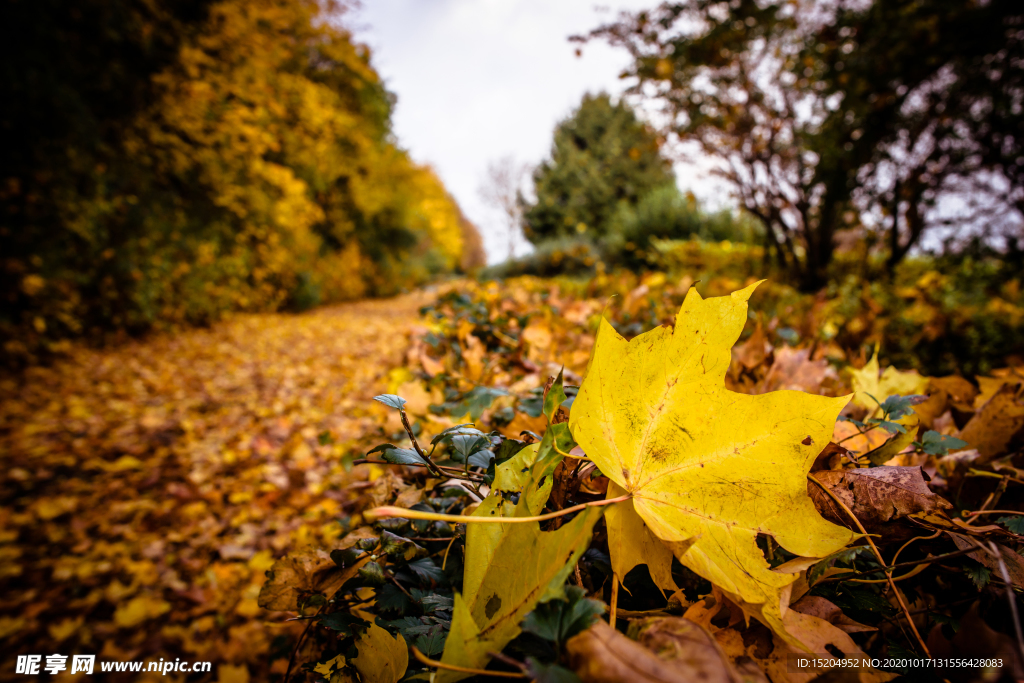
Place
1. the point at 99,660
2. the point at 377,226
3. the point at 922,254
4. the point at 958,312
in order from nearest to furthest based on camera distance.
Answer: the point at 99,660 < the point at 958,312 < the point at 922,254 < the point at 377,226

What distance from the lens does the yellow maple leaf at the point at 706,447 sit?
1.18ft

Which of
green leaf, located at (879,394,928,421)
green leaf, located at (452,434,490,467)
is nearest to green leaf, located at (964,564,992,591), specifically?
green leaf, located at (879,394,928,421)

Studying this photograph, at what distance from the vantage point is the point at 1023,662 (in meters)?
0.25

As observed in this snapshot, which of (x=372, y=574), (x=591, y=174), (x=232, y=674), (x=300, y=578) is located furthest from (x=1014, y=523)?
(x=591, y=174)

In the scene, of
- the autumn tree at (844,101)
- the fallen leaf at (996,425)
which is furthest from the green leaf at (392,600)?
the autumn tree at (844,101)

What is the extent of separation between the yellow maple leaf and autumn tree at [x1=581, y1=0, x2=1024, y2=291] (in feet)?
15.7

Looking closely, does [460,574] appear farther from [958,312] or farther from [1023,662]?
[958,312]

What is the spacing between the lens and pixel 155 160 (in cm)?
599

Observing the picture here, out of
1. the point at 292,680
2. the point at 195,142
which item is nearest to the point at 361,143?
the point at 195,142

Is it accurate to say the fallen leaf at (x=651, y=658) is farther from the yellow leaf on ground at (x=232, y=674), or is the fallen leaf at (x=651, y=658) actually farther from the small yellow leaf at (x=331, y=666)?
the yellow leaf on ground at (x=232, y=674)

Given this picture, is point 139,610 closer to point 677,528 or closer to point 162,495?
point 162,495

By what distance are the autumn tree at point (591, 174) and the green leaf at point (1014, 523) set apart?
61.4ft

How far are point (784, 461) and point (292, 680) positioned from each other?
0.66 meters

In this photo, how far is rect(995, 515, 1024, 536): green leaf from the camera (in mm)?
455
